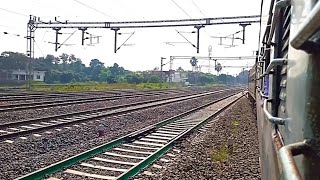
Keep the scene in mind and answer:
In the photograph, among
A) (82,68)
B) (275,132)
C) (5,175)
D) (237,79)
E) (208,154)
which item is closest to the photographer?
(275,132)

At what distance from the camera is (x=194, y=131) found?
11.7 meters

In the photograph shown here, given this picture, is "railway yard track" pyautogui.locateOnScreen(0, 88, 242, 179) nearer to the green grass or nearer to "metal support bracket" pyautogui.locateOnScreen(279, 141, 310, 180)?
the green grass

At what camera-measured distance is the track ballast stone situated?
6.49 m

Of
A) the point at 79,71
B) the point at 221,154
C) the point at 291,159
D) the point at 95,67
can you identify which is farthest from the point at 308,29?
the point at 95,67

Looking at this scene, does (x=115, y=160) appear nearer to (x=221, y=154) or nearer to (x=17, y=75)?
(x=221, y=154)

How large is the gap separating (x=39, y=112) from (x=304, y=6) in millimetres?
14723

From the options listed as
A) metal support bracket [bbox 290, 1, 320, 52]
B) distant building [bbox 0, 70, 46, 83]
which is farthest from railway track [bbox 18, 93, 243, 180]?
distant building [bbox 0, 70, 46, 83]

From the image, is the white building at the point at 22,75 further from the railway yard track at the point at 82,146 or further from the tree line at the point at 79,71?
the railway yard track at the point at 82,146

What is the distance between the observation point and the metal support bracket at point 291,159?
0.95 metres

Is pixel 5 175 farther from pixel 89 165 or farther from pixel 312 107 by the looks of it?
pixel 312 107

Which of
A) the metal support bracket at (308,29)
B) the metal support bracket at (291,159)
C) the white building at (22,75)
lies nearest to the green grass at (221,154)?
the metal support bracket at (291,159)

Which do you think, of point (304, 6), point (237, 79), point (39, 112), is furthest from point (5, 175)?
point (237, 79)

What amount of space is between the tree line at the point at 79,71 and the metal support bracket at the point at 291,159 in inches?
1571

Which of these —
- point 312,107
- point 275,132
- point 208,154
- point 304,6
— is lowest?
point 208,154
